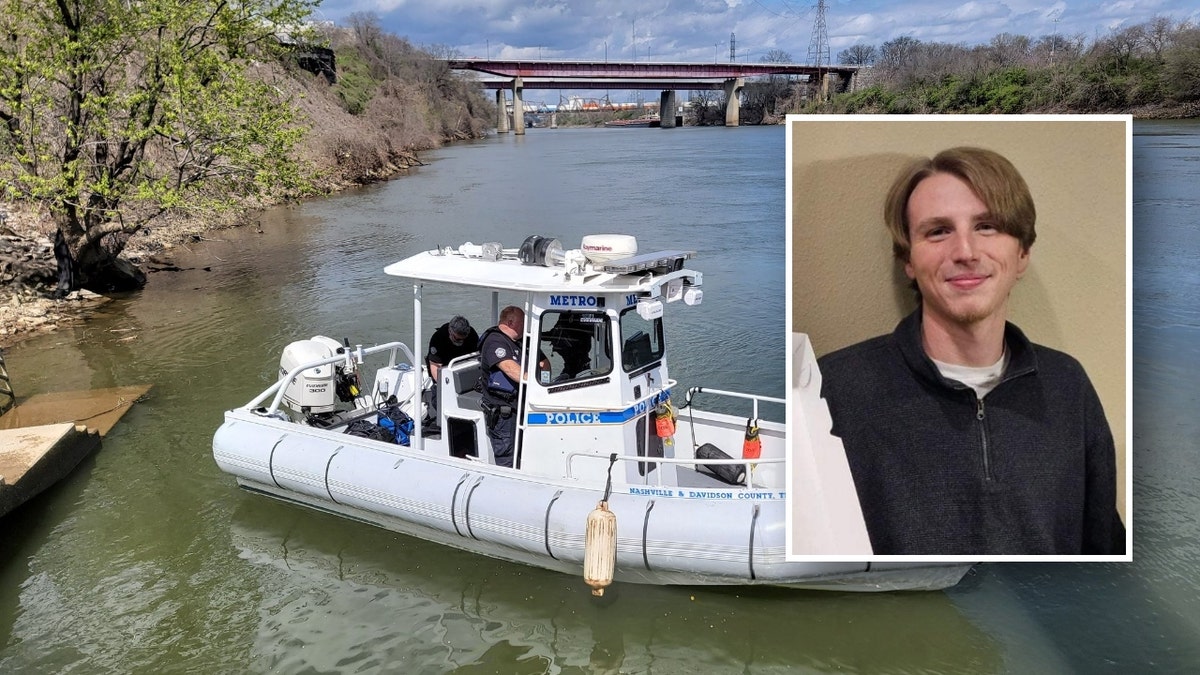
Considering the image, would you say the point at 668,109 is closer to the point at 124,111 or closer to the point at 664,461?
the point at 124,111

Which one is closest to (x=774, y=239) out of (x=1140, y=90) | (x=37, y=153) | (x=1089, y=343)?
(x=37, y=153)

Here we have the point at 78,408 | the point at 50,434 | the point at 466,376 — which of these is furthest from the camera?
the point at 78,408

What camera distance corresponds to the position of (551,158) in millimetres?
54125

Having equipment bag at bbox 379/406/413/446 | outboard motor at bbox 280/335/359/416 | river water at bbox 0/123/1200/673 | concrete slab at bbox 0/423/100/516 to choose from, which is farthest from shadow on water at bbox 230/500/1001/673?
concrete slab at bbox 0/423/100/516

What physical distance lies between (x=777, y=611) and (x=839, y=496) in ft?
12.4

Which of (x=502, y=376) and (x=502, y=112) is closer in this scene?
(x=502, y=376)

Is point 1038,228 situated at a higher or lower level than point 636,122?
lower

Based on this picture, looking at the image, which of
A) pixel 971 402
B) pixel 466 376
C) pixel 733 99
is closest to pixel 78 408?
pixel 466 376

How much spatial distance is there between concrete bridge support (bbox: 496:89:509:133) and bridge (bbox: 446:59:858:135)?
54.2 inches

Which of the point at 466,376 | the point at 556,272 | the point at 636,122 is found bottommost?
the point at 466,376

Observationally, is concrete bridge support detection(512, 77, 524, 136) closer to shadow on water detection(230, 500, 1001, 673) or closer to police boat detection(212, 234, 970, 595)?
police boat detection(212, 234, 970, 595)

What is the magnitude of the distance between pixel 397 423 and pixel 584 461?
2441 millimetres

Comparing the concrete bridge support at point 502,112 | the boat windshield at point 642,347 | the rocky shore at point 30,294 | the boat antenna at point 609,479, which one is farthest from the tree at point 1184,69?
the concrete bridge support at point 502,112

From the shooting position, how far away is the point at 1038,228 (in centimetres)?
260
